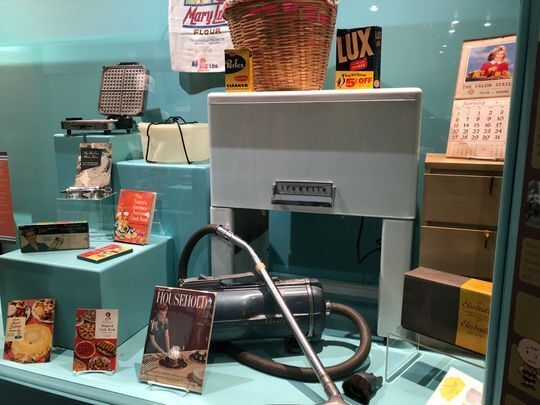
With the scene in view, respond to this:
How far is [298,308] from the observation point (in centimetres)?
128

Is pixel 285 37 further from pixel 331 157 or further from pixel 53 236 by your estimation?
pixel 53 236

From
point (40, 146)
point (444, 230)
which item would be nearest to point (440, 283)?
point (444, 230)

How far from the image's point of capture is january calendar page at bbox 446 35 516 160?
1.24 metres

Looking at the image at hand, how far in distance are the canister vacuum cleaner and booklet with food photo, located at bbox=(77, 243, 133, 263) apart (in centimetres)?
25

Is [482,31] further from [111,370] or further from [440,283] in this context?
[111,370]

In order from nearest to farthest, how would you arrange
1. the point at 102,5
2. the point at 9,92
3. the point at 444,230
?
1. the point at 444,230
2. the point at 102,5
3. the point at 9,92

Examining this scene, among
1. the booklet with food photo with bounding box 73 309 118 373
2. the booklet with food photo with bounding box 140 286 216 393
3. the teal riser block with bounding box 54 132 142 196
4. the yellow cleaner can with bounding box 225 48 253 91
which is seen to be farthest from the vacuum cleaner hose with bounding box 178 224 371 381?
the teal riser block with bounding box 54 132 142 196

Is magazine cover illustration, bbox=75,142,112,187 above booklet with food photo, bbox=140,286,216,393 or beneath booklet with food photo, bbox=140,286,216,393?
above

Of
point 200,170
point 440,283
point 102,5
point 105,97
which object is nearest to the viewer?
point 440,283

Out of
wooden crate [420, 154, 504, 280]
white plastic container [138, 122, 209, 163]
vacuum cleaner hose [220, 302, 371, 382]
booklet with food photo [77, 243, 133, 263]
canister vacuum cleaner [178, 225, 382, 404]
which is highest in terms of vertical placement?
white plastic container [138, 122, 209, 163]

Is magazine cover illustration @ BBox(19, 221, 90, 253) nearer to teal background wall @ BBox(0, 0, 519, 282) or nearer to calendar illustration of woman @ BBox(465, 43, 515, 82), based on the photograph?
teal background wall @ BBox(0, 0, 519, 282)

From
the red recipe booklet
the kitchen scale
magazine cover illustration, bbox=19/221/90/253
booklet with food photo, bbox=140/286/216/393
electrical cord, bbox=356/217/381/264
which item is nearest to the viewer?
booklet with food photo, bbox=140/286/216/393

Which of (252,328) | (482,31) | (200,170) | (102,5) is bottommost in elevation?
(252,328)

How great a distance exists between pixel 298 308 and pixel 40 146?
5.36 ft
